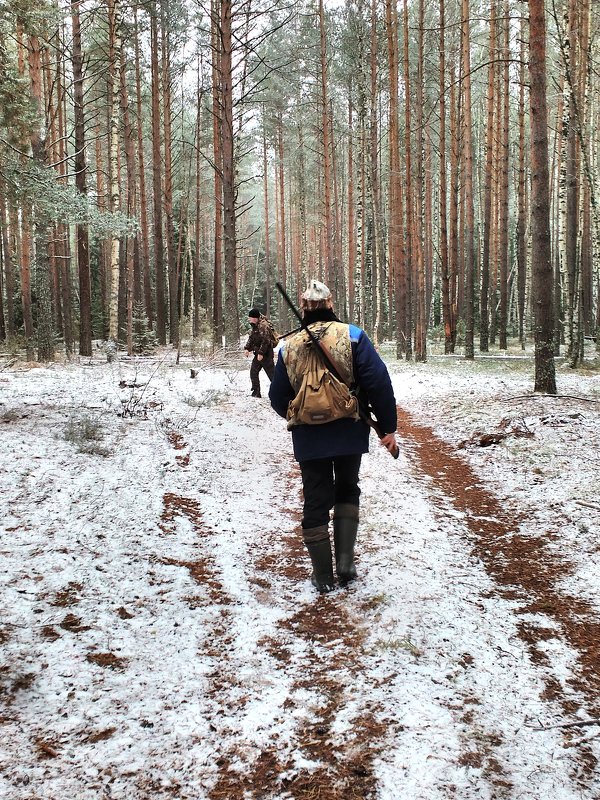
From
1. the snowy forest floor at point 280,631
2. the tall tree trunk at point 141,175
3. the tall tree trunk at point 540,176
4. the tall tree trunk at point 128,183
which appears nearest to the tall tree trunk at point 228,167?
the tall tree trunk at point 128,183

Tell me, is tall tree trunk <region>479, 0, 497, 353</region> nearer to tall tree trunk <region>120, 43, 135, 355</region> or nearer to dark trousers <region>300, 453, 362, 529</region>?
tall tree trunk <region>120, 43, 135, 355</region>

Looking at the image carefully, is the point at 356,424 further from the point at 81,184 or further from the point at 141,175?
the point at 141,175

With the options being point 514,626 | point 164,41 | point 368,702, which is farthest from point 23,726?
point 164,41

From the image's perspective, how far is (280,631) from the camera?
303cm

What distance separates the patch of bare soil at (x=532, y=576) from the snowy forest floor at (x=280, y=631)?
0.02 metres

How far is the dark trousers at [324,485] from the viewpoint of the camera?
3445mm

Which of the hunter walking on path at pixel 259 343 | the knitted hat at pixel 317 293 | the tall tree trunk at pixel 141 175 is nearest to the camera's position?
the knitted hat at pixel 317 293

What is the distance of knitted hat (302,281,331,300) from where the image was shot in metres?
3.53

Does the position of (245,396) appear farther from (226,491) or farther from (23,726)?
(23,726)

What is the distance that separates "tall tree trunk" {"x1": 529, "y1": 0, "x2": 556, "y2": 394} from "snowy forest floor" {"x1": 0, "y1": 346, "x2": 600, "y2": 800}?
3.13 metres

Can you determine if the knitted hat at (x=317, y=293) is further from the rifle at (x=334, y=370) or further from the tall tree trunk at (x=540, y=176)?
the tall tree trunk at (x=540, y=176)

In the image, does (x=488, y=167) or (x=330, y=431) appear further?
(x=488, y=167)

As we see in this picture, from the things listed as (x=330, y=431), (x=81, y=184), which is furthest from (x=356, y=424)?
(x=81, y=184)

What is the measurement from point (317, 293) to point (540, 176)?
6811 millimetres
